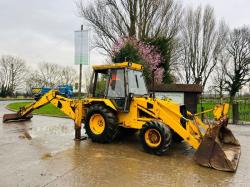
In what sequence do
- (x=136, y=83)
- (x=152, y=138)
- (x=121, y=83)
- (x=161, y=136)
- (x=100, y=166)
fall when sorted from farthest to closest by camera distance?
(x=136, y=83) < (x=121, y=83) < (x=152, y=138) < (x=161, y=136) < (x=100, y=166)

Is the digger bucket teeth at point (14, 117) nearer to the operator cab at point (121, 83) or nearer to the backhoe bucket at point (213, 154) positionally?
the operator cab at point (121, 83)

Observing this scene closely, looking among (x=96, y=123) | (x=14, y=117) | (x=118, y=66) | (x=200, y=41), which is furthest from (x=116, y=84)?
(x=200, y=41)

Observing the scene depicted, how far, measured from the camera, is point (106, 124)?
7496 millimetres

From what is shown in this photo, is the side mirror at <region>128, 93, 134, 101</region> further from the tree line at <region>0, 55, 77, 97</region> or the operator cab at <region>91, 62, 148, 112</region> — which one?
the tree line at <region>0, 55, 77, 97</region>

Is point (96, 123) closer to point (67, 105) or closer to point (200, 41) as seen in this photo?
point (67, 105)

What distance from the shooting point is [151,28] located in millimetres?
24281

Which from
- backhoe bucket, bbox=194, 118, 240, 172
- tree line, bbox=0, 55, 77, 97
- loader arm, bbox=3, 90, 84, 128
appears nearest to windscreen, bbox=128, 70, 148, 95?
loader arm, bbox=3, 90, 84, 128

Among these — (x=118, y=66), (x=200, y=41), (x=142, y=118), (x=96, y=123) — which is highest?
(x=200, y=41)

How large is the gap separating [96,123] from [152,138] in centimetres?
211

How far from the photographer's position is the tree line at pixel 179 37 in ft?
77.6

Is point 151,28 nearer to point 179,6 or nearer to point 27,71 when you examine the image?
point 179,6

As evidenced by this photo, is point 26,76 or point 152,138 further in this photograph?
point 26,76

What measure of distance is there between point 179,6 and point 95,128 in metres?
21.3

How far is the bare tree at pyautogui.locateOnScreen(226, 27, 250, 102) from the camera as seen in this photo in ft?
120
